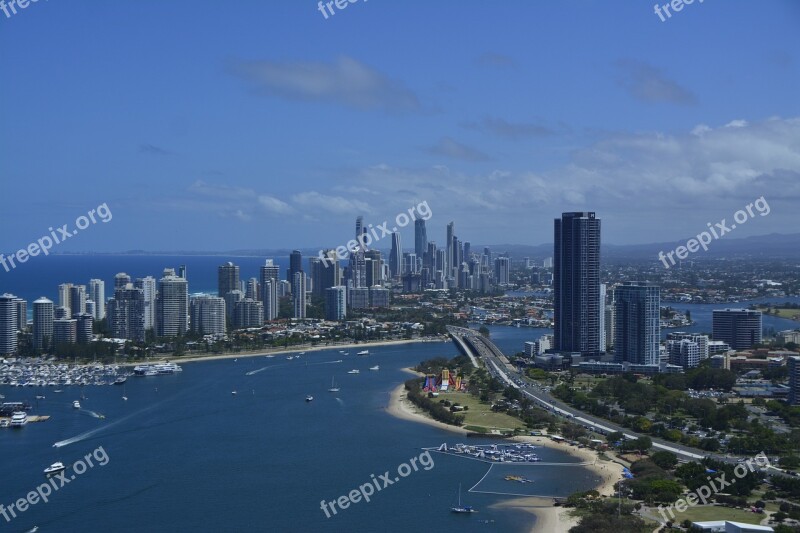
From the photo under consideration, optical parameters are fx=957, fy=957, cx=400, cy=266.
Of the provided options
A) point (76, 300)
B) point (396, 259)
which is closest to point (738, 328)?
point (76, 300)

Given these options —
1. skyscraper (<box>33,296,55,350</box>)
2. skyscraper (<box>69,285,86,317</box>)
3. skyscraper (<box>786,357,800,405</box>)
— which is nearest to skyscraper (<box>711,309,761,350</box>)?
skyscraper (<box>786,357,800,405</box>)

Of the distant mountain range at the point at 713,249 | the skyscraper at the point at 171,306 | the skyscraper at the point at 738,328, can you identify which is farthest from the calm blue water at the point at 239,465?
the distant mountain range at the point at 713,249

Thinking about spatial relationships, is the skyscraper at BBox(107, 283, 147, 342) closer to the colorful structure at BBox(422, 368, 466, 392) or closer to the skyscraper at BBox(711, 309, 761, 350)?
the colorful structure at BBox(422, 368, 466, 392)

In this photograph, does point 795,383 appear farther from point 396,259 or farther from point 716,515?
point 396,259

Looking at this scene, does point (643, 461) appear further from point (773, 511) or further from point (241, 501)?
point (241, 501)

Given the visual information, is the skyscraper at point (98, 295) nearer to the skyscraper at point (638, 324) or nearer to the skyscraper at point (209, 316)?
the skyscraper at point (209, 316)

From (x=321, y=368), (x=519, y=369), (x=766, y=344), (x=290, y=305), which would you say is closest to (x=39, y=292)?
(x=290, y=305)
